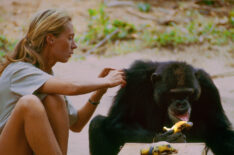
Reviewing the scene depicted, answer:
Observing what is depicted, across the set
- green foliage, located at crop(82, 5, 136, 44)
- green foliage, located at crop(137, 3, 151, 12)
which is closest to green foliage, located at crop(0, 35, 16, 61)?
green foliage, located at crop(82, 5, 136, 44)

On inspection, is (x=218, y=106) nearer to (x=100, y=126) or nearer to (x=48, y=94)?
(x=100, y=126)

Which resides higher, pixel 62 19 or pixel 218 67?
pixel 62 19

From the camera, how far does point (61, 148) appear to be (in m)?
4.04

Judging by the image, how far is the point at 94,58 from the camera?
1054cm

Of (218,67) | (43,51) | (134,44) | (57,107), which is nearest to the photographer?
(57,107)

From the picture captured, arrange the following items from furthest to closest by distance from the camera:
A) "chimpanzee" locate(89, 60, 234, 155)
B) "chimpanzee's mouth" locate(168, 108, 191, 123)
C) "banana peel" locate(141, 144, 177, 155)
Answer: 1. "chimpanzee" locate(89, 60, 234, 155)
2. "chimpanzee's mouth" locate(168, 108, 191, 123)
3. "banana peel" locate(141, 144, 177, 155)

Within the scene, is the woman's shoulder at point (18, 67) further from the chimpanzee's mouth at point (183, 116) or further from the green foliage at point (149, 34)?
the green foliage at point (149, 34)

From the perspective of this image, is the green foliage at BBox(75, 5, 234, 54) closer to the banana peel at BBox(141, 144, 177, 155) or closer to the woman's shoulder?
the woman's shoulder

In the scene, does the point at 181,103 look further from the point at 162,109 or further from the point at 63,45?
the point at 63,45

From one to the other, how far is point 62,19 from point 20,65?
607mm

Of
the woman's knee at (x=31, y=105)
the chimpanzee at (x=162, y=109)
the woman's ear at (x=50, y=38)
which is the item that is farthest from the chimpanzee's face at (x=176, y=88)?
the woman's knee at (x=31, y=105)

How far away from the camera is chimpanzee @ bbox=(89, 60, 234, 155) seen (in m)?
5.12

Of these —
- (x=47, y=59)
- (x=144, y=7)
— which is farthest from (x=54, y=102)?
(x=144, y=7)

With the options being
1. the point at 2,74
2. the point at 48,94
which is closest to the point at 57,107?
the point at 48,94
